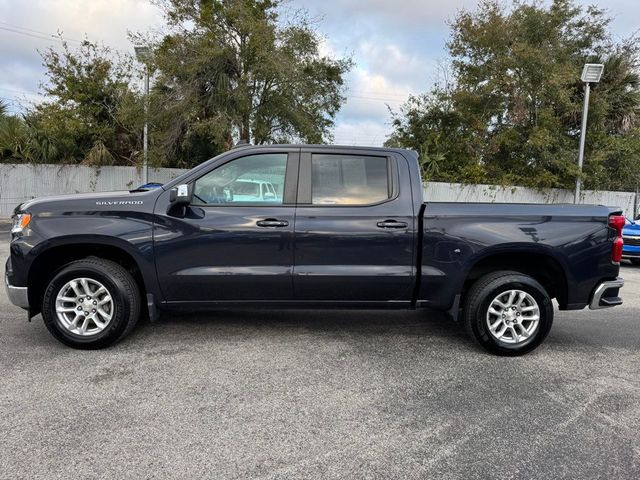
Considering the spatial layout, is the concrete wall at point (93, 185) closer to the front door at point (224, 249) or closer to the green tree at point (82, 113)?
the green tree at point (82, 113)

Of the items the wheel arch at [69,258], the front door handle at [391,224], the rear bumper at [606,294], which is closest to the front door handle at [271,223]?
the front door handle at [391,224]

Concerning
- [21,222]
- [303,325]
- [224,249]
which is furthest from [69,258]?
[303,325]

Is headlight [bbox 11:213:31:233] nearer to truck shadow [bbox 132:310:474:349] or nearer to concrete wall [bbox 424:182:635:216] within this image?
truck shadow [bbox 132:310:474:349]

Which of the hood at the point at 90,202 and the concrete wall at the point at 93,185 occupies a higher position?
the concrete wall at the point at 93,185

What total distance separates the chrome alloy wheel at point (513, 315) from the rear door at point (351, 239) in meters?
0.83

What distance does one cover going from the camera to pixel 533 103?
58.5 ft

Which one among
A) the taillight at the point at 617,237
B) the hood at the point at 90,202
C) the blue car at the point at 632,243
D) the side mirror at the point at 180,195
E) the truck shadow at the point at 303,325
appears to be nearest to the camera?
the side mirror at the point at 180,195

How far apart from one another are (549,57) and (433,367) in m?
16.9

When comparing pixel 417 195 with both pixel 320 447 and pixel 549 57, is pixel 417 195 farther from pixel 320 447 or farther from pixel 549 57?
pixel 549 57

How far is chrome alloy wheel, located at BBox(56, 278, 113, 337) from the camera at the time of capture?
4.27 m

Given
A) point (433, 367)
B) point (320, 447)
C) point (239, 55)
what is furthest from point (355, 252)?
point (239, 55)

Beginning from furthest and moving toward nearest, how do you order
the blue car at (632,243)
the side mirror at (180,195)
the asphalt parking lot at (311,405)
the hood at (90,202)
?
the blue car at (632,243) → the hood at (90,202) → the side mirror at (180,195) → the asphalt parking lot at (311,405)

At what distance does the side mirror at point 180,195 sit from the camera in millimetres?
4164

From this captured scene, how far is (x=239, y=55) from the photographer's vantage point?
15.1m
